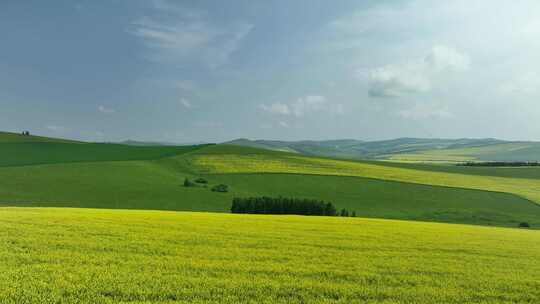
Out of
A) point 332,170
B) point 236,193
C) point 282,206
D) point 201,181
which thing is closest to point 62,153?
point 201,181

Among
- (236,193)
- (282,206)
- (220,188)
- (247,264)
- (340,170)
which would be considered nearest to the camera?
(247,264)

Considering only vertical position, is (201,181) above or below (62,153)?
below

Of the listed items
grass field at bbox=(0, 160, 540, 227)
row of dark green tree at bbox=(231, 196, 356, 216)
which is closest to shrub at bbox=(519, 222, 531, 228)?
grass field at bbox=(0, 160, 540, 227)

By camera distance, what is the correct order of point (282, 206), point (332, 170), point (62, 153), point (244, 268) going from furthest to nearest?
point (62, 153)
point (332, 170)
point (282, 206)
point (244, 268)

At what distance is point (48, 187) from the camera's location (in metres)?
51.8

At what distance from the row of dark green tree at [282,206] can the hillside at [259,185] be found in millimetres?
2685

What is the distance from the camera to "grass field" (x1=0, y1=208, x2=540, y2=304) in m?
7.82

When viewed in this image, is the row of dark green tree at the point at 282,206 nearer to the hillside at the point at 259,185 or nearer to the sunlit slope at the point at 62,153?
the hillside at the point at 259,185

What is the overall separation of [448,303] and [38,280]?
31.9 ft

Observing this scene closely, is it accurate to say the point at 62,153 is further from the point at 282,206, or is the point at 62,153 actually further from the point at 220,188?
the point at 282,206

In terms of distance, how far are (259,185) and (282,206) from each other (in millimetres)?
17701

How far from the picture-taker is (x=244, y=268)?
9539 mm

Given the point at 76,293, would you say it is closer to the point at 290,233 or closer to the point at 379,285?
the point at 379,285

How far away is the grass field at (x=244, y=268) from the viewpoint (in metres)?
7.82
